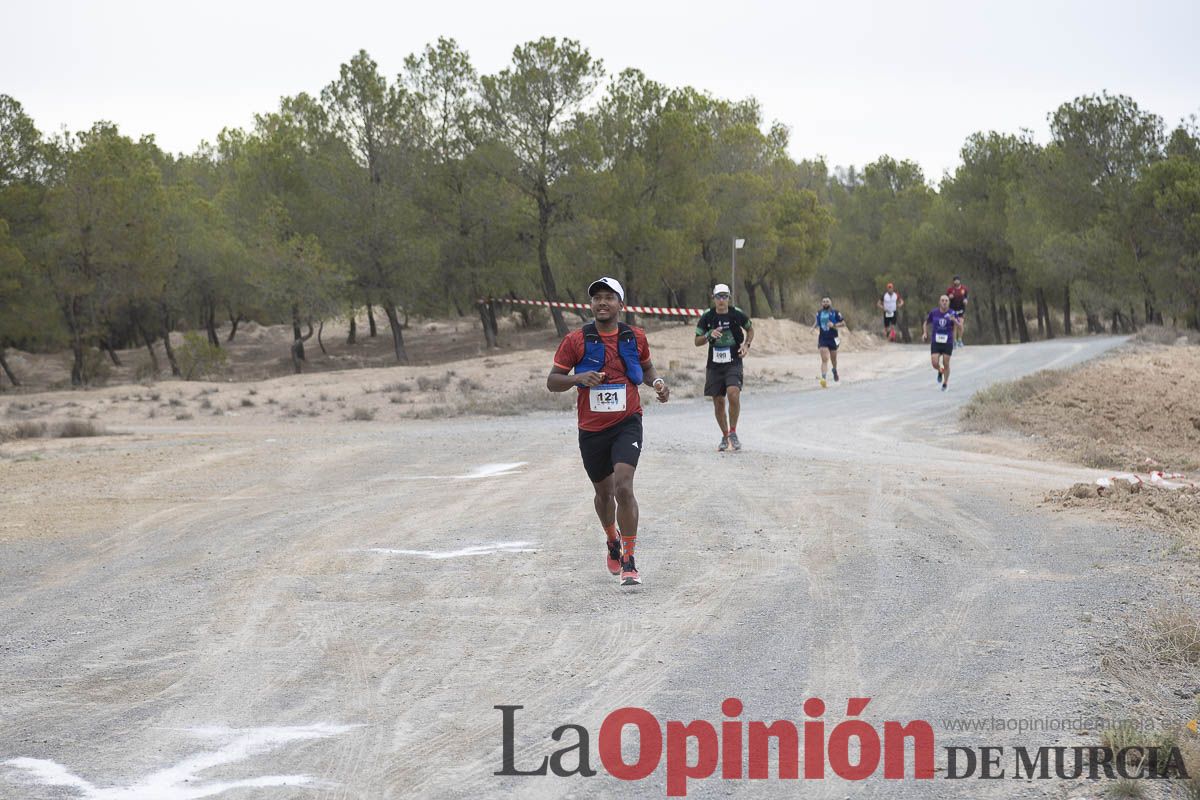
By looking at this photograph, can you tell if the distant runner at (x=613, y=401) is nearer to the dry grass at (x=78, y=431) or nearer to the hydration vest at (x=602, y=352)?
the hydration vest at (x=602, y=352)

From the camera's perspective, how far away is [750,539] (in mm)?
10305

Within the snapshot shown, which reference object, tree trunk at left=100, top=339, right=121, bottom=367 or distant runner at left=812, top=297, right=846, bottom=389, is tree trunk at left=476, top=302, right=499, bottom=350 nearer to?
tree trunk at left=100, top=339, right=121, bottom=367

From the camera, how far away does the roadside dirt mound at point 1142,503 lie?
1088 cm

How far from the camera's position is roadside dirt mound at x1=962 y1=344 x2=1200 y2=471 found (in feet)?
58.6

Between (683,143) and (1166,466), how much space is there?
116 feet

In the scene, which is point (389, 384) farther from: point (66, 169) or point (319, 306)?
point (66, 169)

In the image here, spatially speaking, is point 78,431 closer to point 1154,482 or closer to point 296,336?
point 1154,482

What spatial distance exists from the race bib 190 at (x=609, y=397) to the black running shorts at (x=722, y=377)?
7.15m

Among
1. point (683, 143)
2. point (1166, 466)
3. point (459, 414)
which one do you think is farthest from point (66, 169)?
point (1166, 466)

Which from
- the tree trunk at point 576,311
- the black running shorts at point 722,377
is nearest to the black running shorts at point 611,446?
the black running shorts at point 722,377

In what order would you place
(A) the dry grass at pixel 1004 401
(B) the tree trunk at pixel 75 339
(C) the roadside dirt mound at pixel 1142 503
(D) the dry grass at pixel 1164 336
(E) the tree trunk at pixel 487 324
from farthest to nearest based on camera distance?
(E) the tree trunk at pixel 487 324, (B) the tree trunk at pixel 75 339, (D) the dry grass at pixel 1164 336, (A) the dry grass at pixel 1004 401, (C) the roadside dirt mound at pixel 1142 503

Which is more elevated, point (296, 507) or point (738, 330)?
point (738, 330)

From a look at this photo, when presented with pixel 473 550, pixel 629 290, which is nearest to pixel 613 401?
pixel 473 550

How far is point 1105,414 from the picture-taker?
21594mm
